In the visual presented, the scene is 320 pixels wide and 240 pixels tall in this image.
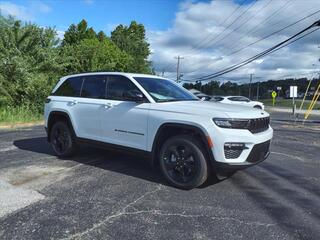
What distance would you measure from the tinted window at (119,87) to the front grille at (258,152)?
216cm

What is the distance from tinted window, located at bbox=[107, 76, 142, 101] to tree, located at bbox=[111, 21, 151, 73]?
35.7 meters

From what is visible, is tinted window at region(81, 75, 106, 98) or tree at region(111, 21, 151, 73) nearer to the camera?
tinted window at region(81, 75, 106, 98)

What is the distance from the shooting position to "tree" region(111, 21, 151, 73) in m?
45.0

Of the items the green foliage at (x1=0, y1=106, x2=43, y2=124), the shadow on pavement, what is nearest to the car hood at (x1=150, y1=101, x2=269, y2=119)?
the shadow on pavement

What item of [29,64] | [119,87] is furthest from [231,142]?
[29,64]

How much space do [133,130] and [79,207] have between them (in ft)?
5.96

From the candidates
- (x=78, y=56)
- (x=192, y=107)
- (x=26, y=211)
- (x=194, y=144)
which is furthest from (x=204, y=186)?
(x=78, y=56)

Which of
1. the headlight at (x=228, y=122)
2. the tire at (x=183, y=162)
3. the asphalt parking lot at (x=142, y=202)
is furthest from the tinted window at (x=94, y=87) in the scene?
the headlight at (x=228, y=122)

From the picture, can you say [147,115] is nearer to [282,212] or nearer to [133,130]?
[133,130]

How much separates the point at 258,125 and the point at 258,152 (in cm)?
41

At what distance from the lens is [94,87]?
723 centimetres

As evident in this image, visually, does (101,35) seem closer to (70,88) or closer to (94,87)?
(70,88)

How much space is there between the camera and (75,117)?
739cm

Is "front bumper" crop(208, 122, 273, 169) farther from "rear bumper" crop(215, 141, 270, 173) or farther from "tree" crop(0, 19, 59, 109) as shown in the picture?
"tree" crop(0, 19, 59, 109)
